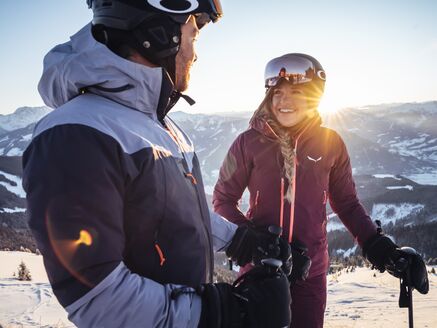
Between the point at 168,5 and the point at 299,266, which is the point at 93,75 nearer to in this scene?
the point at 168,5

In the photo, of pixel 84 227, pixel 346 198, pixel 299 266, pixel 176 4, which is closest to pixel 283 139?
pixel 346 198

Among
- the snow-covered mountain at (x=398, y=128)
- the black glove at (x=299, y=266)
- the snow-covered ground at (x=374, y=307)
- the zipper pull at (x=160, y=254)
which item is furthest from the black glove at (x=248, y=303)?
the snow-covered mountain at (x=398, y=128)

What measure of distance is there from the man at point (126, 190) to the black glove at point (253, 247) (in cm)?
61

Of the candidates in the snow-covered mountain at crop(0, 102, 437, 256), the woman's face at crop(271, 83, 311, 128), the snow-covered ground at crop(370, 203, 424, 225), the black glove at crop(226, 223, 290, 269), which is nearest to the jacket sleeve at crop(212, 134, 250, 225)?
the woman's face at crop(271, 83, 311, 128)

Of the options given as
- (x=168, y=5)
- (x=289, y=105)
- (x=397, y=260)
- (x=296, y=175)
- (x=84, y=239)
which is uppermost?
(x=168, y=5)

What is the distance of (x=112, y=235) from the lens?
1117mm

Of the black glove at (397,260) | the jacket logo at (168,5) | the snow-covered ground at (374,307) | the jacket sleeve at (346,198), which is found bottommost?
the snow-covered ground at (374,307)

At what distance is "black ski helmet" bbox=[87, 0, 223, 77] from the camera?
4.98ft

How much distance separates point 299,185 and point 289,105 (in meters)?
0.70

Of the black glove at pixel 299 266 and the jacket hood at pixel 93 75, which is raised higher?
the jacket hood at pixel 93 75

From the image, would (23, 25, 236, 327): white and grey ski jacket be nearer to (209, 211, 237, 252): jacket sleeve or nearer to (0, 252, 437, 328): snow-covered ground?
(209, 211, 237, 252): jacket sleeve

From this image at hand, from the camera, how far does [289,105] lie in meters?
3.08

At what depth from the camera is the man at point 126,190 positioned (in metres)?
1.06

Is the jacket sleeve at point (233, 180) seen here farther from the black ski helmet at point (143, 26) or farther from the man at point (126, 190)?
the black ski helmet at point (143, 26)
